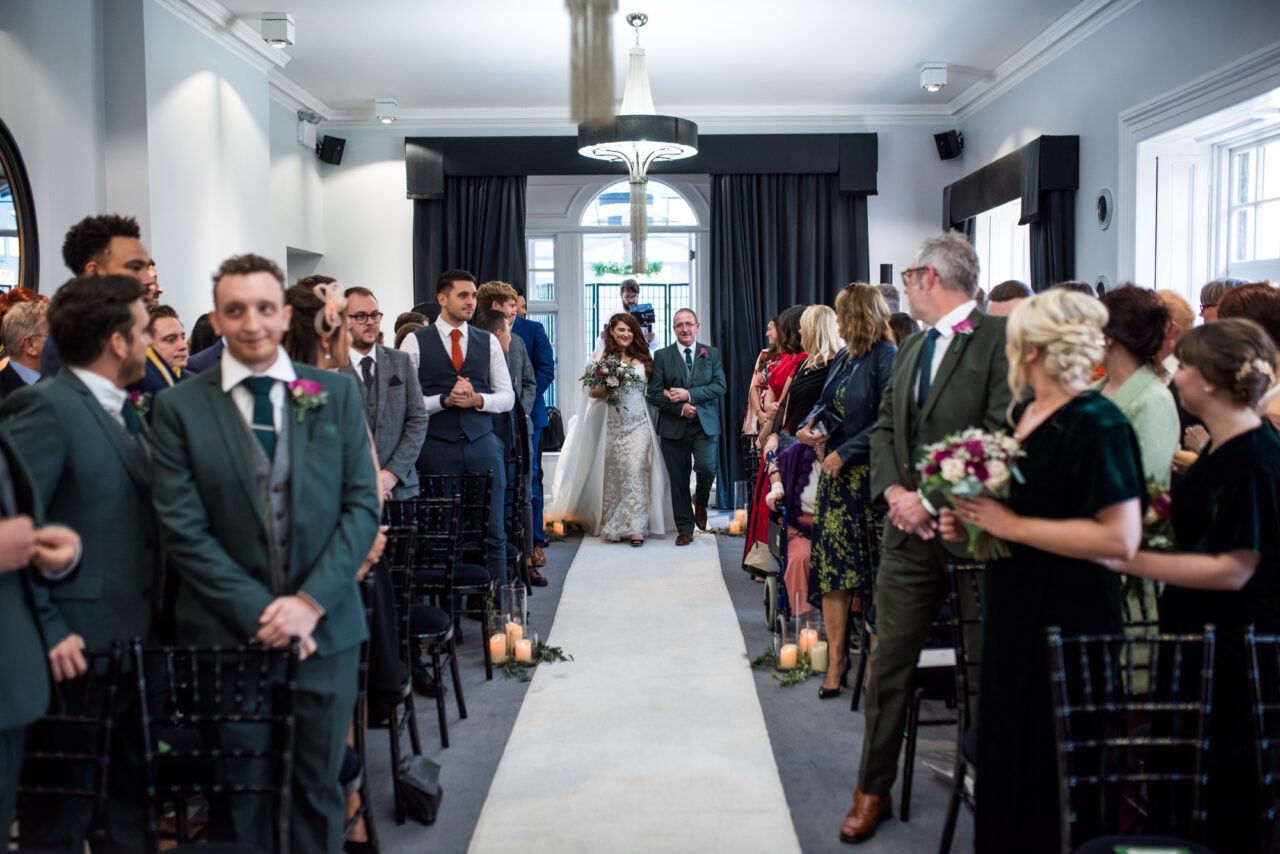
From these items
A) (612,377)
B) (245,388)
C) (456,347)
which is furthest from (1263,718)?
(612,377)

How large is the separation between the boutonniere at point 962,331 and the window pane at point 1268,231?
11.5 ft

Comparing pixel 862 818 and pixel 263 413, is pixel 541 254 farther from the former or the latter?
A: pixel 263 413

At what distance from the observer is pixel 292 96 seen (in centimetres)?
858

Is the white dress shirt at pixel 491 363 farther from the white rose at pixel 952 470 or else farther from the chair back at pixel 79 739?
the white rose at pixel 952 470

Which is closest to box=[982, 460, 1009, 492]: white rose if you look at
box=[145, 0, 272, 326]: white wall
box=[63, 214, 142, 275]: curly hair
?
box=[63, 214, 142, 275]: curly hair

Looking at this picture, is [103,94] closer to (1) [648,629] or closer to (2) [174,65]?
(2) [174,65]

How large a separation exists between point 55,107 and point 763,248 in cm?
574

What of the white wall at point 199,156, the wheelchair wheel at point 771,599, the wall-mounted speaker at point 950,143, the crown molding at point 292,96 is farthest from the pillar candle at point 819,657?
the wall-mounted speaker at point 950,143

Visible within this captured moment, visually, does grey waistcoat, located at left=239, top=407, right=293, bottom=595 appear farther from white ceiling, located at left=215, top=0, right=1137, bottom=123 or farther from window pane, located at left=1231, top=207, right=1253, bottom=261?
window pane, located at left=1231, top=207, right=1253, bottom=261

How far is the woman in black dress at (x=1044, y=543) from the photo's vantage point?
2059mm

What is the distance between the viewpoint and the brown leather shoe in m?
2.96

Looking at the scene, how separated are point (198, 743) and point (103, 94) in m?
4.69

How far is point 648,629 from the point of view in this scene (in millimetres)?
5301

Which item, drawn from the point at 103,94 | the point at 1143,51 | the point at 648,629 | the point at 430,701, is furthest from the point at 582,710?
the point at 1143,51
